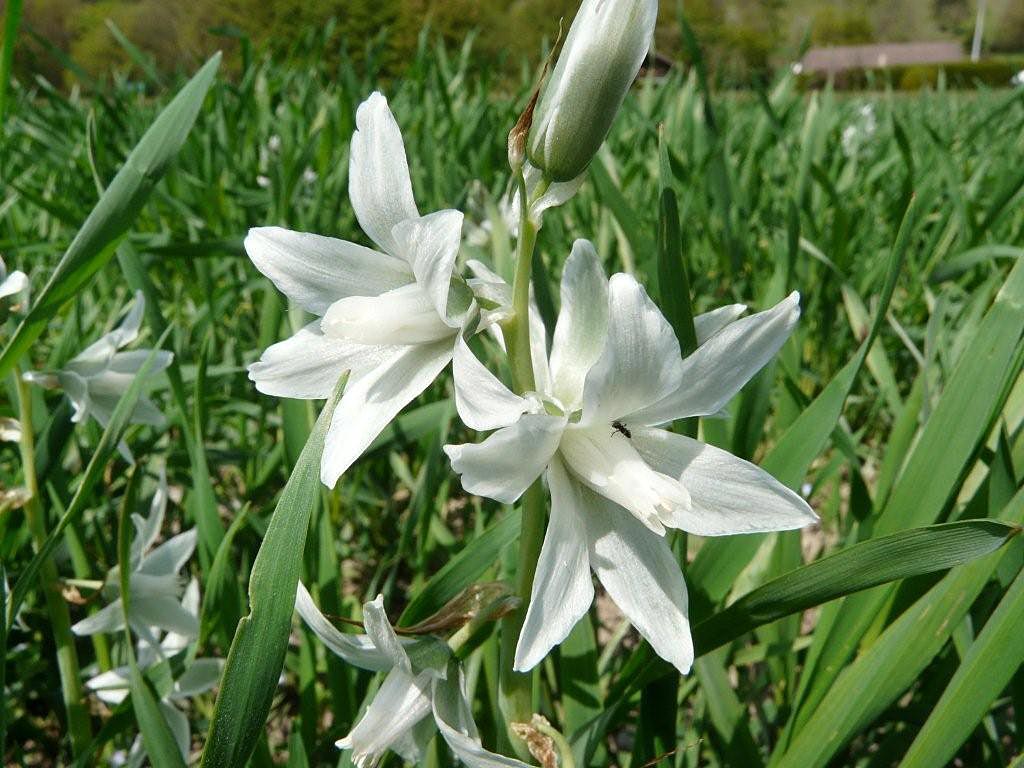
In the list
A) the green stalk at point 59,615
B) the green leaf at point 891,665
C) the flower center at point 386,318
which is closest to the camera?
the flower center at point 386,318

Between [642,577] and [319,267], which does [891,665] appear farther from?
[319,267]

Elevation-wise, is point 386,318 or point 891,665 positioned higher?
point 386,318

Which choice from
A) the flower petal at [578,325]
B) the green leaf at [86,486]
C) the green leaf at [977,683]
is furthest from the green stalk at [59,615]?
the green leaf at [977,683]

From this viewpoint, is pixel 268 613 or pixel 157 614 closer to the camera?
pixel 268 613

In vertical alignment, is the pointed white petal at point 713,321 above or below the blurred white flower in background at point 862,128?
above


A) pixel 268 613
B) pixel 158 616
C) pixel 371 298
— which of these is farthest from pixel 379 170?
pixel 158 616

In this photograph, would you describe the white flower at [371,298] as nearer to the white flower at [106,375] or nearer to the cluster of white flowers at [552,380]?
the cluster of white flowers at [552,380]

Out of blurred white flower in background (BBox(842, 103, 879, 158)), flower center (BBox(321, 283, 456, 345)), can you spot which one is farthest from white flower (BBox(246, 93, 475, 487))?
blurred white flower in background (BBox(842, 103, 879, 158))
